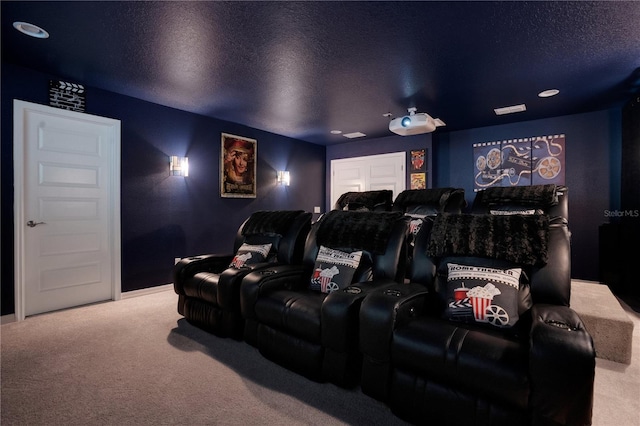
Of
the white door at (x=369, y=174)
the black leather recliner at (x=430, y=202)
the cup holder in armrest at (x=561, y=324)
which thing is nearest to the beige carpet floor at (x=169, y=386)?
the cup holder in armrest at (x=561, y=324)

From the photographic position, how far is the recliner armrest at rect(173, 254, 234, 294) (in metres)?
2.99

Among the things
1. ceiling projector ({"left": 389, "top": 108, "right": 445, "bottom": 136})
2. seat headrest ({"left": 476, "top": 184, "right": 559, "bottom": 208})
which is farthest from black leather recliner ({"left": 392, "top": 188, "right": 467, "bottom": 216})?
ceiling projector ({"left": 389, "top": 108, "right": 445, "bottom": 136})

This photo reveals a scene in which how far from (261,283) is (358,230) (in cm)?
84

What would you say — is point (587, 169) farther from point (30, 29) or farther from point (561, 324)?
point (30, 29)

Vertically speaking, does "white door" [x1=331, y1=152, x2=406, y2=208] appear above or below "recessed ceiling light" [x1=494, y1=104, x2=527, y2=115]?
below

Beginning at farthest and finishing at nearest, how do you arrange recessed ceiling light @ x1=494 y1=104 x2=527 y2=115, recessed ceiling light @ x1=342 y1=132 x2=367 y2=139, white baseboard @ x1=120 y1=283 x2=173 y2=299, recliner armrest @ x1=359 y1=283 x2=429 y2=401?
recessed ceiling light @ x1=342 y1=132 x2=367 y2=139 < recessed ceiling light @ x1=494 y1=104 x2=527 y2=115 < white baseboard @ x1=120 y1=283 x2=173 y2=299 < recliner armrest @ x1=359 y1=283 x2=429 y2=401

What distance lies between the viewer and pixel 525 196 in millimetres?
3539

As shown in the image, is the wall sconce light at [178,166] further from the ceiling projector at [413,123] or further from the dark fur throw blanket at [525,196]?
the dark fur throw blanket at [525,196]

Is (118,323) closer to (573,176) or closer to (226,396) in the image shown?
(226,396)

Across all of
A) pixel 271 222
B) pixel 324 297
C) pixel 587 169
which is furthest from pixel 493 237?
pixel 587 169

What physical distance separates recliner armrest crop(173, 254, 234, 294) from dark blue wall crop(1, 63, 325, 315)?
137 cm

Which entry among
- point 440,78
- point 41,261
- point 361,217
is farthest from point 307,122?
point 41,261

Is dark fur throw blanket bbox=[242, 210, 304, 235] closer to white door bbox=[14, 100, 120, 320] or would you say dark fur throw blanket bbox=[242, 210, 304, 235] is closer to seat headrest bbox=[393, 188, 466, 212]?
seat headrest bbox=[393, 188, 466, 212]

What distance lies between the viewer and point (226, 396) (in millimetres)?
1890
